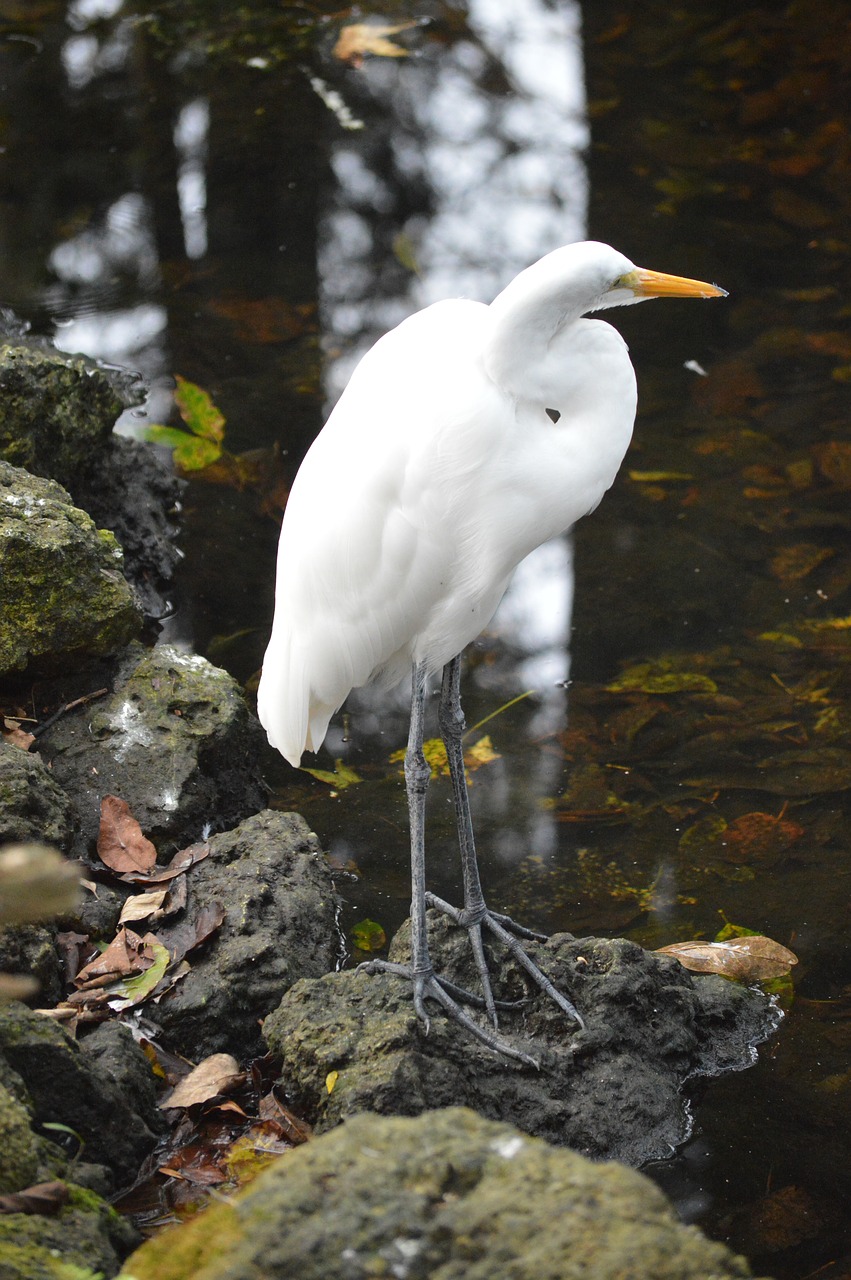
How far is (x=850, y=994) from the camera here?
11.8ft

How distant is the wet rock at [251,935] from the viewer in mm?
3215

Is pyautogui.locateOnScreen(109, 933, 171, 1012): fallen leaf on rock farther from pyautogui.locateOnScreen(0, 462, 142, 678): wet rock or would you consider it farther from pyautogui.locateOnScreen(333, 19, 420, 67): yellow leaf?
pyautogui.locateOnScreen(333, 19, 420, 67): yellow leaf

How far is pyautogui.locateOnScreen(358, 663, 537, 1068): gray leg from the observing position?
3174 mm

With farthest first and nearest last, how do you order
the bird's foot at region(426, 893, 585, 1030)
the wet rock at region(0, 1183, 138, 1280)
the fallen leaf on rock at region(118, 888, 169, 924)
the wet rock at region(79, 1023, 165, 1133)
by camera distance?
the fallen leaf on rock at region(118, 888, 169, 924) → the bird's foot at region(426, 893, 585, 1030) → the wet rock at region(79, 1023, 165, 1133) → the wet rock at region(0, 1183, 138, 1280)

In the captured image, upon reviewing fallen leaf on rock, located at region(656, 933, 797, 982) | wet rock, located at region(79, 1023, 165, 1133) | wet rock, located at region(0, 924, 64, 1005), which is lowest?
fallen leaf on rock, located at region(656, 933, 797, 982)

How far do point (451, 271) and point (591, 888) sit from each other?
4642mm

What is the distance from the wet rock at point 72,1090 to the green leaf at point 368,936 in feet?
3.59

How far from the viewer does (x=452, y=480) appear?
3018 millimetres

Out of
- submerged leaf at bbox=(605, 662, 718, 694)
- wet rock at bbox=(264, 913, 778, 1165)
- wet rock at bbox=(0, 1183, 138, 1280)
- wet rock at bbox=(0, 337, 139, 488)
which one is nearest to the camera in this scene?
wet rock at bbox=(0, 1183, 138, 1280)

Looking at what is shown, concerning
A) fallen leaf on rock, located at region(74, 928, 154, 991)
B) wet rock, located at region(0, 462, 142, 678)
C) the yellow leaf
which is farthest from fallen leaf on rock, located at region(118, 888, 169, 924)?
the yellow leaf

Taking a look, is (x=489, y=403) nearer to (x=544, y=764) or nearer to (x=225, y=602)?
(x=544, y=764)

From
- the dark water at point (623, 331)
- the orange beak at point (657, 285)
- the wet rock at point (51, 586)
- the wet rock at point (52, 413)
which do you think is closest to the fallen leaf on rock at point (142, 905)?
the dark water at point (623, 331)

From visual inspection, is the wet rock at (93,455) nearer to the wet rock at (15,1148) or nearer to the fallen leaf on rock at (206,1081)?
the fallen leaf on rock at (206,1081)

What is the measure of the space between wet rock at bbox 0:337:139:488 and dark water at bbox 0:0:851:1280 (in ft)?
2.48
